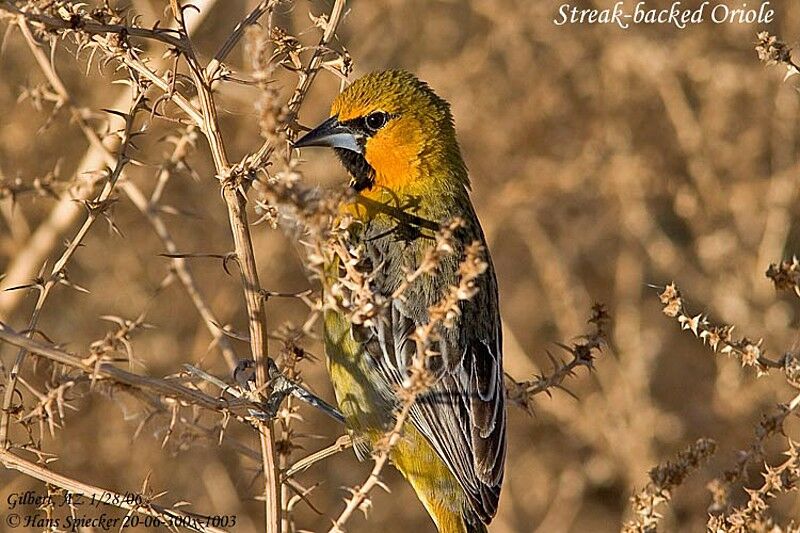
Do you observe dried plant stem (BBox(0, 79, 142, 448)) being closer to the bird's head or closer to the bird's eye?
the bird's head

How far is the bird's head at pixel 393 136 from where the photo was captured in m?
4.24

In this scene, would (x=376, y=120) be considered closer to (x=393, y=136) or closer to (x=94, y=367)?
(x=393, y=136)

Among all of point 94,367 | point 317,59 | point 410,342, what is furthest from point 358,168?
point 94,367

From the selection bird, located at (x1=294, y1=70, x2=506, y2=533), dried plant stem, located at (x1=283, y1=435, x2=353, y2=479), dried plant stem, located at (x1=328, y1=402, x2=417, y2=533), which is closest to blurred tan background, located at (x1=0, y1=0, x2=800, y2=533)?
bird, located at (x1=294, y1=70, x2=506, y2=533)

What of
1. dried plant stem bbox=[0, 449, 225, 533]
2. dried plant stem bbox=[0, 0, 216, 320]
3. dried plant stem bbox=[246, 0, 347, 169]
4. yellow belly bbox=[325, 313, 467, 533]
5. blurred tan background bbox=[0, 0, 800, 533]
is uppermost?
blurred tan background bbox=[0, 0, 800, 533]

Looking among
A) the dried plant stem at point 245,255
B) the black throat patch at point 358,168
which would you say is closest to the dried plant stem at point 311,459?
the dried plant stem at point 245,255

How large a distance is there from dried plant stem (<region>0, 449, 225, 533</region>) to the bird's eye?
1.82m

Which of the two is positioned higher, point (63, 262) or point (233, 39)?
point (233, 39)

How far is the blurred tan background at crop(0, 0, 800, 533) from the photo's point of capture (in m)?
6.52

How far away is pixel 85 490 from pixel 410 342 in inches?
62.6

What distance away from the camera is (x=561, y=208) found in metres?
6.97

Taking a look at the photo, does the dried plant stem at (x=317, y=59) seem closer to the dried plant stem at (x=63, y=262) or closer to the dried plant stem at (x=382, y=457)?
the dried plant stem at (x=63, y=262)

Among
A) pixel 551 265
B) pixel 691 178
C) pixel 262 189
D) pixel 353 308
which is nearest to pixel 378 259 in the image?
pixel 353 308

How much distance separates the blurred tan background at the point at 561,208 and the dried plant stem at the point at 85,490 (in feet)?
11.3
